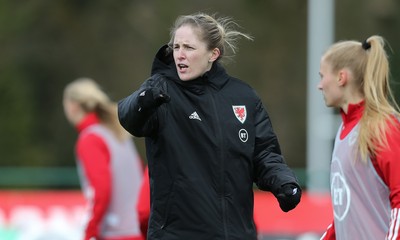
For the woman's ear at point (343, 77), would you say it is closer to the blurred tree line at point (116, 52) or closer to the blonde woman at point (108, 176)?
the blonde woman at point (108, 176)

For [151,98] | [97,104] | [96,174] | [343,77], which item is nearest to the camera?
[151,98]

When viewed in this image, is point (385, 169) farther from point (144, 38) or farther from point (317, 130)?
point (144, 38)

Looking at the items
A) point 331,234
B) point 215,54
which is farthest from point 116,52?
point 215,54

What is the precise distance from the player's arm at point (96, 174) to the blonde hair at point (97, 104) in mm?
221

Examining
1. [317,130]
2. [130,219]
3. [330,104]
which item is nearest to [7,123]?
[317,130]

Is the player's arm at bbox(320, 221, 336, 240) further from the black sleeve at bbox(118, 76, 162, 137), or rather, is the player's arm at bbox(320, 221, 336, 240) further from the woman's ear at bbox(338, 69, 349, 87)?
the black sleeve at bbox(118, 76, 162, 137)

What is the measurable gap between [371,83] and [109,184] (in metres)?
2.98

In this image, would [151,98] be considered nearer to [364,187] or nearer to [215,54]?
[215,54]

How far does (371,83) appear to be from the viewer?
6137 mm

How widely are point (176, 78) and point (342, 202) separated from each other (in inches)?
44.7

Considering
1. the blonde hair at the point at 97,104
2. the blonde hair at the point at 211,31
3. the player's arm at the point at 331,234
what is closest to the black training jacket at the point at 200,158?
the blonde hair at the point at 211,31

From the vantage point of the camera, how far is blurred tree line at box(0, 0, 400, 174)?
2725 cm

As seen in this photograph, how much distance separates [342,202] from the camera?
612 centimetres

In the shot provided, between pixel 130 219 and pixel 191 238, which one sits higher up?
pixel 191 238
